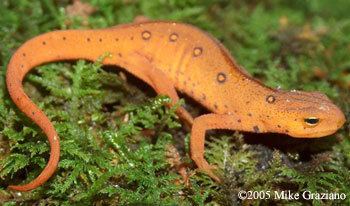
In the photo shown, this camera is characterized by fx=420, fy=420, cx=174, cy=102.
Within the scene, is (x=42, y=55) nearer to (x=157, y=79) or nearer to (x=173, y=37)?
(x=157, y=79)

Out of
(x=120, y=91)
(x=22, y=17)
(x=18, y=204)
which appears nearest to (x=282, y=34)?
(x=120, y=91)

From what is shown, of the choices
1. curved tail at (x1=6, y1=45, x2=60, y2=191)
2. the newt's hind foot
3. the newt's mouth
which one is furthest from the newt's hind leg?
curved tail at (x1=6, y1=45, x2=60, y2=191)

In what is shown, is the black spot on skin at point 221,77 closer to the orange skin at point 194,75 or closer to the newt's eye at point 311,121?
the orange skin at point 194,75

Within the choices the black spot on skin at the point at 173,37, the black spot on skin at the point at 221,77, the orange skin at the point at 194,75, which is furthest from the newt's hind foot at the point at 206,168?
the black spot on skin at the point at 173,37

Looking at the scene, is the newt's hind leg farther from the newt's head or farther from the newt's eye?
the newt's eye

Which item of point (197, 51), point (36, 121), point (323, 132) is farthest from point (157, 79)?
point (323, 132)

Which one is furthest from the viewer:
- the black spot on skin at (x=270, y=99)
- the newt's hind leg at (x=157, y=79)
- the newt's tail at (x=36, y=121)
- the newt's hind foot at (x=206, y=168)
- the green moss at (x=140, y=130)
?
the newt's hind leg at (x=157, y=79)

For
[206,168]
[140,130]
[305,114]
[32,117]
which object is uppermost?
[305,114]

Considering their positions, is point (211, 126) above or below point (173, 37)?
below
